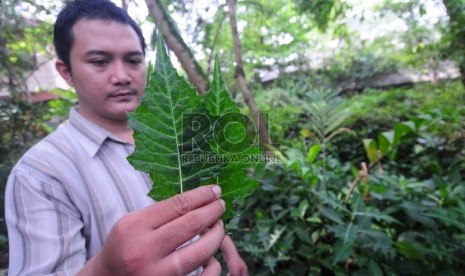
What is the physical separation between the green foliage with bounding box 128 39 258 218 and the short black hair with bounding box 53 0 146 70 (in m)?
0.85

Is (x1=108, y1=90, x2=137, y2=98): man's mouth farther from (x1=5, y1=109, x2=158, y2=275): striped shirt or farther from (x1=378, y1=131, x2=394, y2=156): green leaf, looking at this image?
(x1=378, y1=131, x2=394, y2=156): green leaf

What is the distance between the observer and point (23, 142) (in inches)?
142

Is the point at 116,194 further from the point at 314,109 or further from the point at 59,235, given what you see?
the point at 314,109

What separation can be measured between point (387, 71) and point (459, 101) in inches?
259

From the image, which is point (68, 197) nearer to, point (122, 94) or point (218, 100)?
point (122, 94)

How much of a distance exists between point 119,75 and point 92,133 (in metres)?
0.23

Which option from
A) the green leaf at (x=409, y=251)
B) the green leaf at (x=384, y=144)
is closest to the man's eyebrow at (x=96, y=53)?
the green leaf at (x=409, y=251)

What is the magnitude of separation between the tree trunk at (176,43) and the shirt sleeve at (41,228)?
58.7 inches

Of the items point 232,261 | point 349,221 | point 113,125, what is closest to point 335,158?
point 349,221

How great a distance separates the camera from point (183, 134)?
0.42 meters

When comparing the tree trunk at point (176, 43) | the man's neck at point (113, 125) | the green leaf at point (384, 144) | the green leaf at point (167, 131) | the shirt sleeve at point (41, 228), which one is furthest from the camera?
the green leaf at point (384, 144)

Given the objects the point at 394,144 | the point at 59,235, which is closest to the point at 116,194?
the point at 59,235

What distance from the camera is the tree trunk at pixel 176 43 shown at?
7.17ft

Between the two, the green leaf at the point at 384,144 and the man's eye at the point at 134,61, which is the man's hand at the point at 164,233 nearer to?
the man's eye at the point at 134,61
